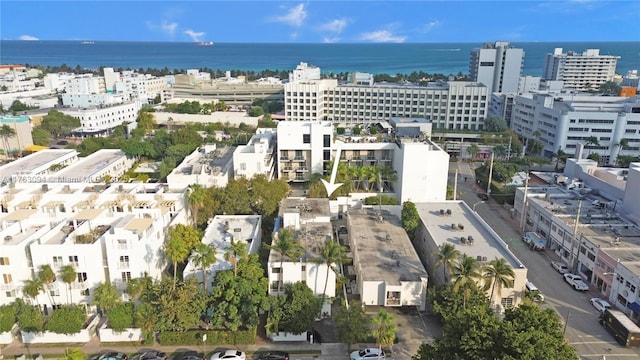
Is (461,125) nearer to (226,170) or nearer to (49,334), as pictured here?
(226,170)

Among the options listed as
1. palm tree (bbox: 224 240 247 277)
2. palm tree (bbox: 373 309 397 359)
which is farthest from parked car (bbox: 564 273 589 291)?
palm tree (bbox: 224 240 247 277)

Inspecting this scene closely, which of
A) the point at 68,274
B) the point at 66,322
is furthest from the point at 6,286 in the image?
the point at 66,322

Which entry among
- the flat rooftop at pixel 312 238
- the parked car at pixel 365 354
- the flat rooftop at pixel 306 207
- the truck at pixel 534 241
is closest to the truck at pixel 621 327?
the truck at pixel 534 241

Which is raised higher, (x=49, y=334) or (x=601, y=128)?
(x=601, y=128)

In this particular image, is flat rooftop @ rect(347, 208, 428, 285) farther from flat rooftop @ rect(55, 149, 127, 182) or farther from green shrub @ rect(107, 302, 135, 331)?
flat rooftop @ rect(55, 149, 127, 182)

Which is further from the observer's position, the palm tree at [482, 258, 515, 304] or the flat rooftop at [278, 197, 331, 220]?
the flat rooftop at [278, 197, 331, 220]

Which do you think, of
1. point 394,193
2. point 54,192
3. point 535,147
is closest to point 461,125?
point 535,147
